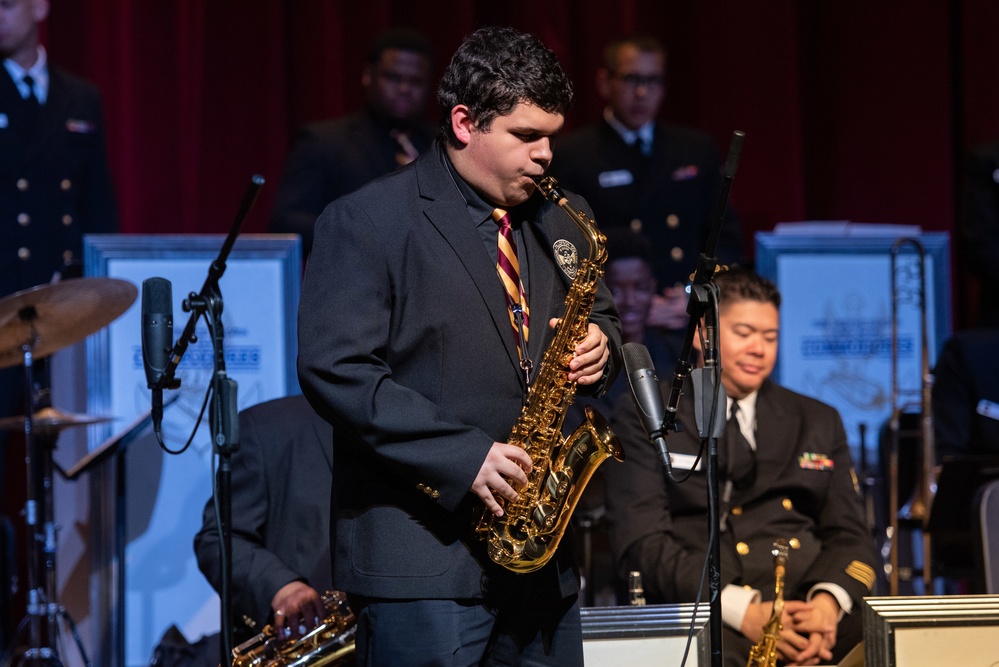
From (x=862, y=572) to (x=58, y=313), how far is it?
2708mm

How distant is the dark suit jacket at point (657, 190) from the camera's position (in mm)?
5613

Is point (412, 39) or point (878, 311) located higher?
point (412, 39)

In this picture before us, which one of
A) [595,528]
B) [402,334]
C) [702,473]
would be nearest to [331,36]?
[595,528]

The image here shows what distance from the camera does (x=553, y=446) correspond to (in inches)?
106

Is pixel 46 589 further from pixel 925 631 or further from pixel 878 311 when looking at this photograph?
pixel 878 311

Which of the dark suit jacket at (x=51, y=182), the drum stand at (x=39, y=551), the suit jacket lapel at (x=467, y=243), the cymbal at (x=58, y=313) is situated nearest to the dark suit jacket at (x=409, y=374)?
the suit jacket lapel at (x=467, y=243)

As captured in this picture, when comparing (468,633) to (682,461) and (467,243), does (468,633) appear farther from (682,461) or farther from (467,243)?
(682,461)

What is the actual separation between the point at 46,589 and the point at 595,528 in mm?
1973

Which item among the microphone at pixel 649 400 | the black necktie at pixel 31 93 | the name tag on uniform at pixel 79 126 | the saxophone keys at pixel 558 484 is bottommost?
the saxophone keys at pixel 558 484

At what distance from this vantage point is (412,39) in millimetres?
5430

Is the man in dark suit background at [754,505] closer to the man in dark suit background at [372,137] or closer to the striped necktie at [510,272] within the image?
the striped necktie at [510,272]

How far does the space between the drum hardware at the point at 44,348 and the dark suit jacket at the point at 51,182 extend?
1008 mm

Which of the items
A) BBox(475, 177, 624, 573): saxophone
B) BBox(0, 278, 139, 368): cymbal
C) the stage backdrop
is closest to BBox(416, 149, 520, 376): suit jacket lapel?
BBox(475, 177, 624, 573): saxophone

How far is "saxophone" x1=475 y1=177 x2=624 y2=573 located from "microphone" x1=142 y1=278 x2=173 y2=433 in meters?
0.91
